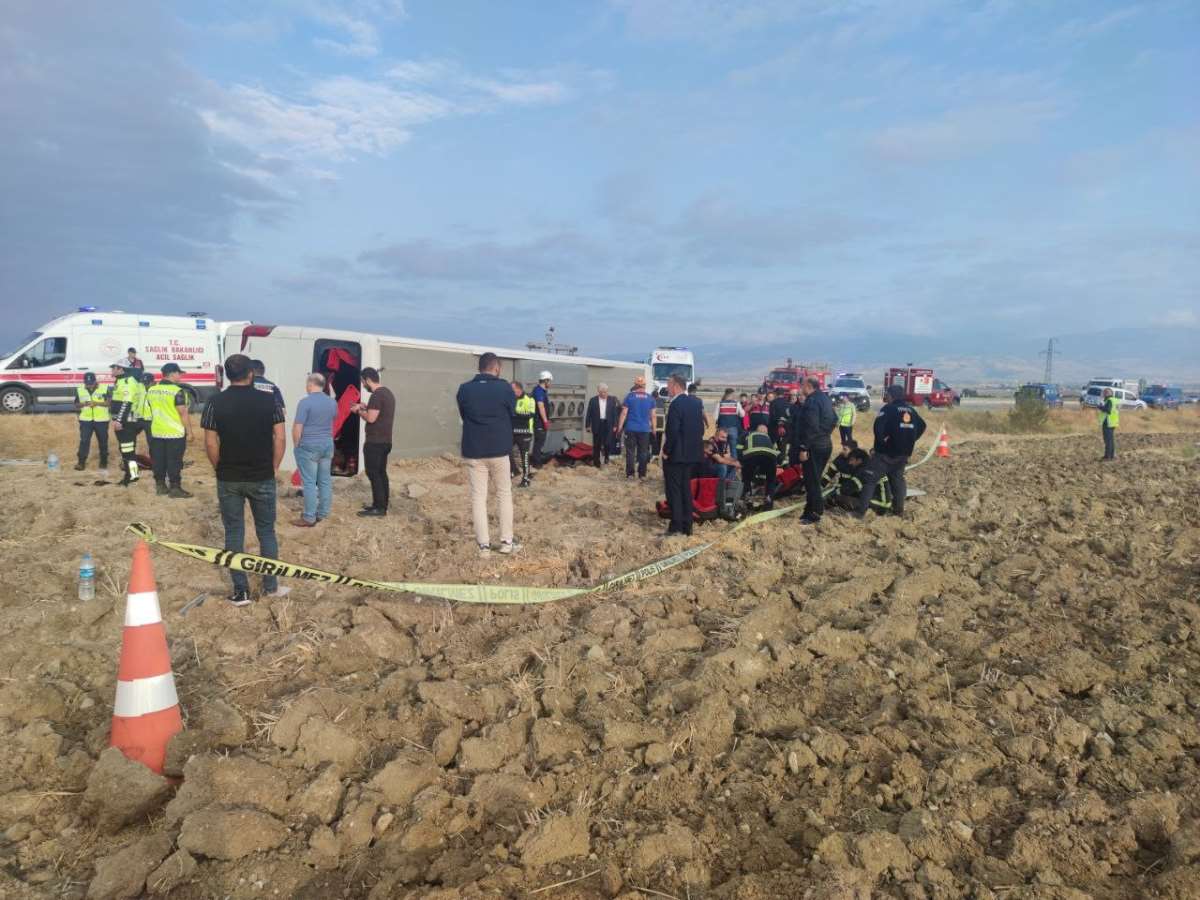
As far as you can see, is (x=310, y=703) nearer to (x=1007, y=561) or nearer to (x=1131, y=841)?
(x=1131, y=841)

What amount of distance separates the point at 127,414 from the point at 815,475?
8761 millimetres

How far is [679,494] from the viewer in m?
7.95

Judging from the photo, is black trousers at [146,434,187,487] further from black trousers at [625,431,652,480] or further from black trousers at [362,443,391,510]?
black trousers at [625,431,652,480]

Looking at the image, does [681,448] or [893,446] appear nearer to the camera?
[681,448]

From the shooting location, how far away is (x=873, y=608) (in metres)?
5.62

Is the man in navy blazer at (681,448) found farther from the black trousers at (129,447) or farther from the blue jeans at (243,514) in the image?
the black trousers at (129,447)

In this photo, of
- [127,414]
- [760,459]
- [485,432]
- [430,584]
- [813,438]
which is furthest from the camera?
[127,414]

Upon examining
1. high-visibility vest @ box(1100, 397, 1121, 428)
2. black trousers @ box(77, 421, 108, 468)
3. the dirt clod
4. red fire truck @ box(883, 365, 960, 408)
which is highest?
red fire truck @ box(883, 365, 960, 408)

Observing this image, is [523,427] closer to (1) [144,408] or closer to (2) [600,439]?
(2) [600,439]

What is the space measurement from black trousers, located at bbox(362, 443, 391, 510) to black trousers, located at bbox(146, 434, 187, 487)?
2641 mm

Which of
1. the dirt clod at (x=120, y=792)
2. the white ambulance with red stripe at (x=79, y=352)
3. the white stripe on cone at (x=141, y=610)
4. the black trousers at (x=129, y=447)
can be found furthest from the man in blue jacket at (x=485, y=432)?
the white ambulance with red stripe at (x=79, y=352)

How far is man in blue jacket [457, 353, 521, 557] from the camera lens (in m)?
6.61

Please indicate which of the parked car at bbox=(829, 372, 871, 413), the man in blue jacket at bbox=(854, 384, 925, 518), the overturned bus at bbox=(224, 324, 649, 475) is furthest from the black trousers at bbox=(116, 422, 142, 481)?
the parked car at bbox=(829, 372, 871, 413)

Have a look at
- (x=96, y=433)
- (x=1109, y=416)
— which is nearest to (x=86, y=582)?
(x=96, y=433)
